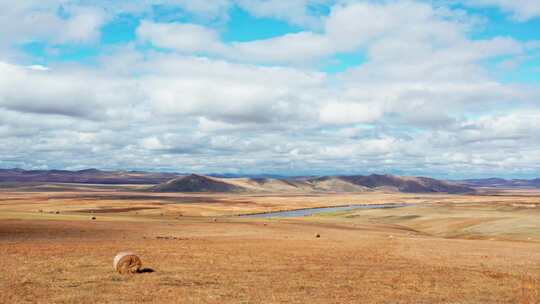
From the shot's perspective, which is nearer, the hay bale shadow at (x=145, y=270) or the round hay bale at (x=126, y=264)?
the round hay bale at (x=126, y=264)

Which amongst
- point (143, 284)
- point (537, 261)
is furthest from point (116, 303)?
point (537, 261)

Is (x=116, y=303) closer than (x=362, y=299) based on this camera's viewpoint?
Yes

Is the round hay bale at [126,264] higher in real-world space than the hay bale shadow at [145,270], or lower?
higher

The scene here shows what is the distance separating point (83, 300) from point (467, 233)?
61390mm

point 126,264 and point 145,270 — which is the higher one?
point 126,264

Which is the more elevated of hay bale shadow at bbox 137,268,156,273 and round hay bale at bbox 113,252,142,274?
round hay bale at bbox 113,252,142,274

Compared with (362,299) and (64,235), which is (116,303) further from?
(64,235)

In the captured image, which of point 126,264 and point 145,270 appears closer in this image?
point 126,264

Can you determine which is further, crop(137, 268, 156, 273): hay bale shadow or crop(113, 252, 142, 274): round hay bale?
crop(137, 268, 156, 273): hay bale shadow

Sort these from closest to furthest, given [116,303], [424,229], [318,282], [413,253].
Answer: [116,303]
[318,282]
[413,253]
[424,229]

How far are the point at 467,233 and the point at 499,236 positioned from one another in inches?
274

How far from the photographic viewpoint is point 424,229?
8381 centimetres

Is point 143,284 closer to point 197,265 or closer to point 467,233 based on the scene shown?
point 197,265

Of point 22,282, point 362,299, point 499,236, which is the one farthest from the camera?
point 499,236
